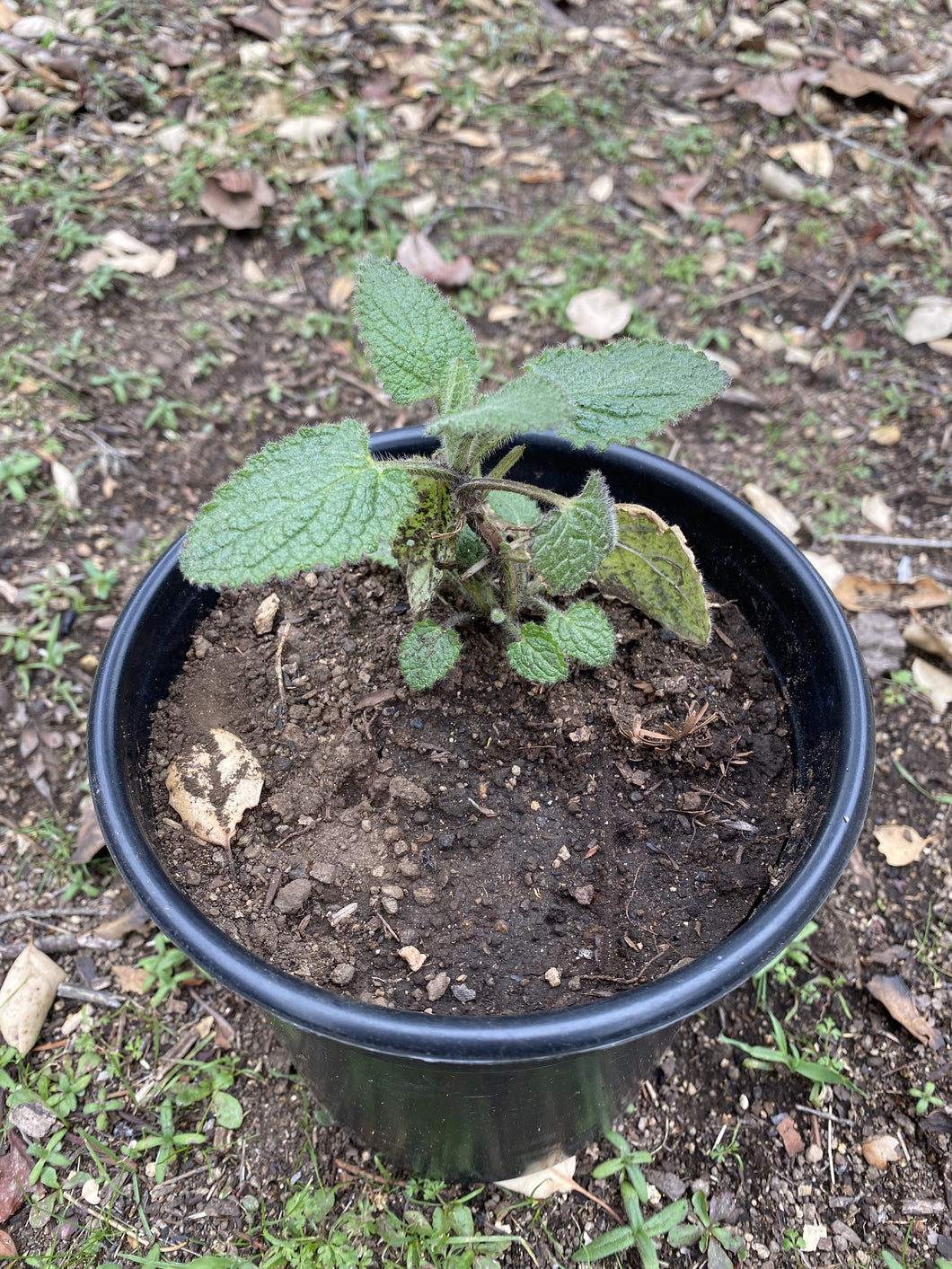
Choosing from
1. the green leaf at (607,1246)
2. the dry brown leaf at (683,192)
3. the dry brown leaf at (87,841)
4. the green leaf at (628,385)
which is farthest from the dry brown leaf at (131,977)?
the dry brown leaf at (683,192)

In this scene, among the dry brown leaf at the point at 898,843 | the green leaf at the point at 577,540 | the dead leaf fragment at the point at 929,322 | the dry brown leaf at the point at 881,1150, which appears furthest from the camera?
the dead leaf fragment at the point at 929,322

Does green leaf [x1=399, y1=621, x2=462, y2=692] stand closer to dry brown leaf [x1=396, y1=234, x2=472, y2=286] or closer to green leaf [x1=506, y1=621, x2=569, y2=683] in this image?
green leaf [x1=506, y1=621, x2=569, y2=683]

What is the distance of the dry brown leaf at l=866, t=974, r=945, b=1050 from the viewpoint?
1.49 meters

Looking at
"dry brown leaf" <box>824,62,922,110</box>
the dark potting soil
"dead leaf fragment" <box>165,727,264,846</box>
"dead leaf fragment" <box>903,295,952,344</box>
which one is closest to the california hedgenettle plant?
the dark potting soil

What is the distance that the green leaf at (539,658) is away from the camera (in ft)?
3.68

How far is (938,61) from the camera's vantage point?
2.97 meters

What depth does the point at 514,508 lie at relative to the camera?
1.30 m

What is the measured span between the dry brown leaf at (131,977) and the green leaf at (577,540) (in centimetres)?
103

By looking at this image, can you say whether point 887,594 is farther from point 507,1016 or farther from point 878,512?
point 507,1016

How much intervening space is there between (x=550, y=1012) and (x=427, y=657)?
1.41 ft

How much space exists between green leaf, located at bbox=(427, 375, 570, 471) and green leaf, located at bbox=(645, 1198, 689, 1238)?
1.13 meters

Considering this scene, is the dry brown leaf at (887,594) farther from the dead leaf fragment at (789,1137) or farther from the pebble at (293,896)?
the pebble at (293,896)

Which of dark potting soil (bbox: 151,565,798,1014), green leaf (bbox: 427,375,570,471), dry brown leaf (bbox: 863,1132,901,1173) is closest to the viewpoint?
green leaf (bbox: 427,375,570,471)

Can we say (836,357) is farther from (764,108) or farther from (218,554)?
(218,554)
